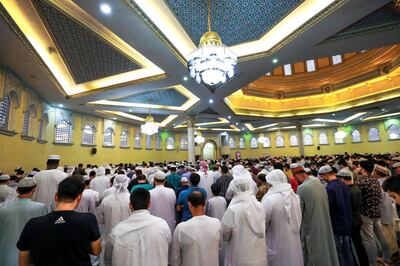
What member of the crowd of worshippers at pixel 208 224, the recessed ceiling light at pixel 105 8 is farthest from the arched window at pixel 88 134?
the recessed ceiling light at pixel 105 8

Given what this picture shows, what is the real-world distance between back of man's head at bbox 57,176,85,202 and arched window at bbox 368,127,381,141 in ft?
77.3

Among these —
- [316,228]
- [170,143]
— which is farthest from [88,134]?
[316,228]

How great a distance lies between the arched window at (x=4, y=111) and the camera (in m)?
6.50

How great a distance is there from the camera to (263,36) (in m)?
6.20

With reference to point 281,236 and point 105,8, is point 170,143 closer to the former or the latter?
point 105,8

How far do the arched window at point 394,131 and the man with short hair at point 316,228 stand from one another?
20685 mm

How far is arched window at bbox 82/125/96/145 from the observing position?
12960mm

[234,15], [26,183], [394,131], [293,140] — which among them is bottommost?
[26,183]

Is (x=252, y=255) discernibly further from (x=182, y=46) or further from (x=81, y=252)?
(x=182, y=46)

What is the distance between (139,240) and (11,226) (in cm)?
157

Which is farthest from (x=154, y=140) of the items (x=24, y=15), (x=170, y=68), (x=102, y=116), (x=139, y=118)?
(x=24, y=15)

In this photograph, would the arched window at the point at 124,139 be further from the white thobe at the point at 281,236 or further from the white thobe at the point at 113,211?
the white thobe at the point at 281,236

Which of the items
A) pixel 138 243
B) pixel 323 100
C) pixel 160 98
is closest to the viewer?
pixel 138 243

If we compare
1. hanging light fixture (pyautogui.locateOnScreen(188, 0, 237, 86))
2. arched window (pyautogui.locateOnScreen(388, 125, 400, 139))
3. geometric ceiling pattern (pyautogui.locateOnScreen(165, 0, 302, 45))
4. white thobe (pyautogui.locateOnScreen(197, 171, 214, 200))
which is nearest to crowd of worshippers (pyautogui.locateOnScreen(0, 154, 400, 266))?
white thobe (pyautogui.locateOnScreen(197, 171, 214, 200))
